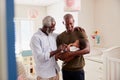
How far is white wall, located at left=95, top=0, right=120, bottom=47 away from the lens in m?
3.53

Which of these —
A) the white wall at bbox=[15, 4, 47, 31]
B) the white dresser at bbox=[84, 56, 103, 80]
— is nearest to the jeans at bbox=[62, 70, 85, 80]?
the white dresser at bbox=[84, 56, 103, 80]

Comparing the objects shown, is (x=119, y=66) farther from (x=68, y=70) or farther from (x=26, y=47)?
(x=26, y=47)

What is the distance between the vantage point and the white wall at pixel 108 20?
353 centimetres

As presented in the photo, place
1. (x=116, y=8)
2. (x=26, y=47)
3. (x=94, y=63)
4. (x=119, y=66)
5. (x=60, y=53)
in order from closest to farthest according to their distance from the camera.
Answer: (x=60, y=53)
(x=119, y=66)
(x=94, y=63)
(x=116, y=8)
(x=26, y=47)

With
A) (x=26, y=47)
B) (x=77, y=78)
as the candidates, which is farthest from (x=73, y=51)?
(x=26, y=47)

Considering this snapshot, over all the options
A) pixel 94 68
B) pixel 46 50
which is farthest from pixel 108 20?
pixel 46 50

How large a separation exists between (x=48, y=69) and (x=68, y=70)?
213 mm

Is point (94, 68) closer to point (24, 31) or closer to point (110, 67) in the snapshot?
point (110, 67)

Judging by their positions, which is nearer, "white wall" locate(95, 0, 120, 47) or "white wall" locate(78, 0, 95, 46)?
"white wall" locate(95, 0, 120, 47)

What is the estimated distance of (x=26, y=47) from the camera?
5691 mm

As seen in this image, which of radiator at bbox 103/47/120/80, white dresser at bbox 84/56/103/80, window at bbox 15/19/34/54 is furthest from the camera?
window at bbox 15/19/34/54

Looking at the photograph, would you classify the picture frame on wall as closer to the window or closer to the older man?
the older man

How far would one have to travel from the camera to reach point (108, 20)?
3.69m

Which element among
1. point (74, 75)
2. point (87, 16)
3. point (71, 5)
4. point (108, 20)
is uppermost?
point (71, 5)
